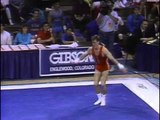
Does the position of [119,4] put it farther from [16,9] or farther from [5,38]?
[5,38]

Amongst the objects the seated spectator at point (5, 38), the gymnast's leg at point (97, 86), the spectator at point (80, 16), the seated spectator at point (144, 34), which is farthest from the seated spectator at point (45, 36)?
the gymnast's leg at point (97, 86)

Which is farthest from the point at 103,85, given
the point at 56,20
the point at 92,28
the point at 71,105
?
the point at 56,20

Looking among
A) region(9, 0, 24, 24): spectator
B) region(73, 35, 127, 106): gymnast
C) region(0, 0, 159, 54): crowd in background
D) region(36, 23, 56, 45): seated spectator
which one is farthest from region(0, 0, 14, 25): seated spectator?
region(73, 35, 127, 106): gymnast

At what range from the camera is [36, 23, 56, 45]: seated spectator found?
557 inches

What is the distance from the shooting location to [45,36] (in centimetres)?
1428

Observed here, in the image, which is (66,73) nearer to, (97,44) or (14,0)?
(97,44)

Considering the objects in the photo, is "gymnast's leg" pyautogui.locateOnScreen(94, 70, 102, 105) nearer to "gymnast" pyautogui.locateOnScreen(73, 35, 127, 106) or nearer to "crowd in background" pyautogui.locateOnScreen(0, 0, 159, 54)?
"gymnast" pyautogui.locateOnScreen(73, 35, 127, 106)

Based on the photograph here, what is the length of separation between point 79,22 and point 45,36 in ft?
6.46

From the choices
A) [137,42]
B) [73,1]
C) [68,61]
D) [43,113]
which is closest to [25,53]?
[68,61]

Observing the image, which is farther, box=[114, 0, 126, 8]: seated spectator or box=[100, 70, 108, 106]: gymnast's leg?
box=[114, 0, 126, 8]: seated spectator

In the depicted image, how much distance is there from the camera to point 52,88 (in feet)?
40.9

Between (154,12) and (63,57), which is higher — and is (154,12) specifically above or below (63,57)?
above

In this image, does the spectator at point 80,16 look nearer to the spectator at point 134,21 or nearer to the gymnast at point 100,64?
the spectator at point 134,21

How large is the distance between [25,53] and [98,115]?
141 inches
